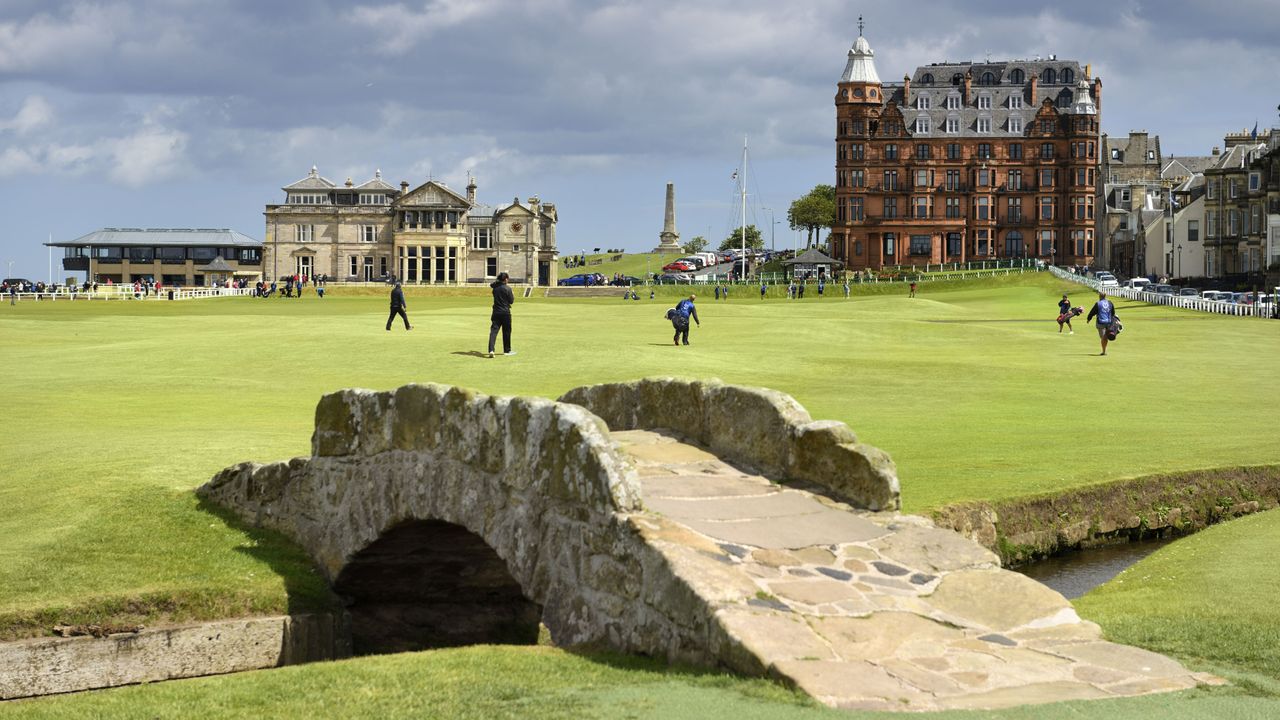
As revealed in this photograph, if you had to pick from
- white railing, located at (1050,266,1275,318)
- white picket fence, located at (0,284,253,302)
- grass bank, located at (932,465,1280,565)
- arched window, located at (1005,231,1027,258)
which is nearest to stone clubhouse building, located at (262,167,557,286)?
white picket fence, located at (0,284,253,302)

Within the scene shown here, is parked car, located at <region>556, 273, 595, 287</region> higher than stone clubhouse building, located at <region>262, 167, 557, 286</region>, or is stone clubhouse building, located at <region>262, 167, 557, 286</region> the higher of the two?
stone clubhouse building, located at <region>262, 167, 557, 286</region>

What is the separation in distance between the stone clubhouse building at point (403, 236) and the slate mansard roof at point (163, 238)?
27.7 meters

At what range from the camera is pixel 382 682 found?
431 inches

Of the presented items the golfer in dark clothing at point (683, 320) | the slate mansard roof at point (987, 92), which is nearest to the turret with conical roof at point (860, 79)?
the slate mansard roof at point (987, 92)

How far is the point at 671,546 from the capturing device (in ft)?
36.1

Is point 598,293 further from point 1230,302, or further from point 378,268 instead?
point 1230,302

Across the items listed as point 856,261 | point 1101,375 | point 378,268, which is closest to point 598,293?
point 856,261

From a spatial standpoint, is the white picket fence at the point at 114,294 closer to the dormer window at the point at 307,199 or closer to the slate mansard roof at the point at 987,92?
the dormer window at the point at 307,199

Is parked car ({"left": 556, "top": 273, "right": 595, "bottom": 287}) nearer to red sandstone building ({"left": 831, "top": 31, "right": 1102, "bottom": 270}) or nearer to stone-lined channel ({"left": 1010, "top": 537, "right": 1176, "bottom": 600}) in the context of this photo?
red sandstone building ({"left": 831, "top": 31, "right": 1102, "bottom": 270})

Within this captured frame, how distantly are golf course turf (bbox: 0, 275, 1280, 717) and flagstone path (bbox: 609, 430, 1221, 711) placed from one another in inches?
26.9

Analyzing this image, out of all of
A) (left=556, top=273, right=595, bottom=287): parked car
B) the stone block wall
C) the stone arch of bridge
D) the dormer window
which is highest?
the dormer window

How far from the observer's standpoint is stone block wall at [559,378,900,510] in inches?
532

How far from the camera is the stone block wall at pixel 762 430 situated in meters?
13.5

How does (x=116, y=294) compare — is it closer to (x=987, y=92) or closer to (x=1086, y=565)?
(x=987, y=92)
